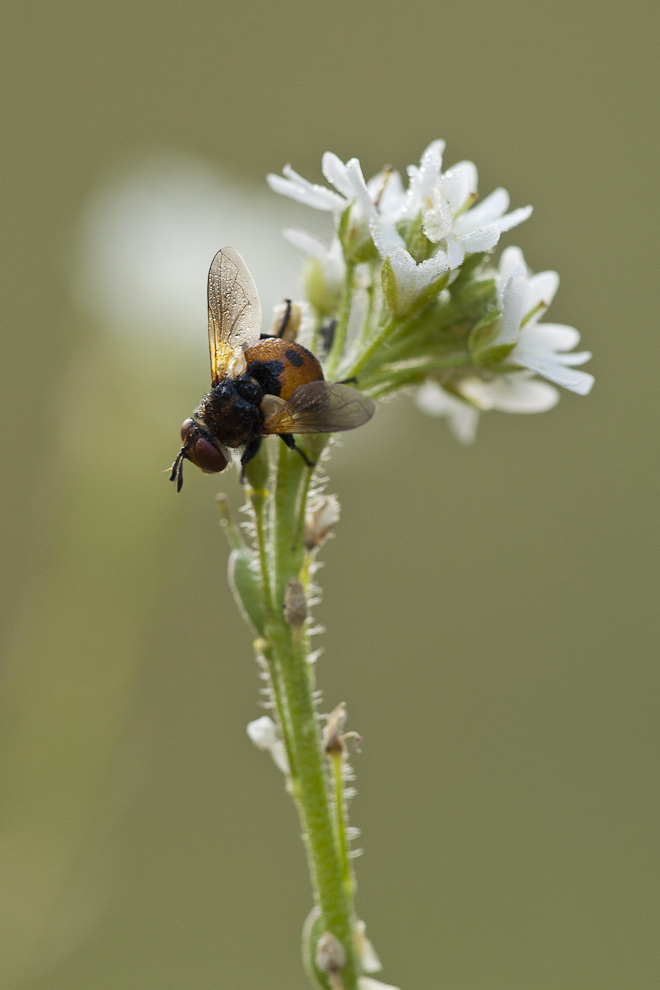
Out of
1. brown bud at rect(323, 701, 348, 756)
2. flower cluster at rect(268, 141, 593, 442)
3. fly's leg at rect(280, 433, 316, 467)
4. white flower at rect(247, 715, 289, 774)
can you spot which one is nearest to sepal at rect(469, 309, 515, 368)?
flower cluster at rect(268, 141, 593, 442)

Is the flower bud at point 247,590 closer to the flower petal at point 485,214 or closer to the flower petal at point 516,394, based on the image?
the flower petal at point 516,394

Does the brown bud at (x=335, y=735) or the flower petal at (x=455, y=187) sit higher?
the flower petal at (x=455, y=187)

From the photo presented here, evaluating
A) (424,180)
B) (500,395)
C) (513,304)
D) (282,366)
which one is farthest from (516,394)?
(282,366)

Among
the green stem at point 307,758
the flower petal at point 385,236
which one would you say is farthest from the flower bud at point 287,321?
the green stem at point 307,758

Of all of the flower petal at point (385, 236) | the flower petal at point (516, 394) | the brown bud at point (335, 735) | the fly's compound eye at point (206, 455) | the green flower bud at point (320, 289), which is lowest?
the brown bud at point (335, 735)

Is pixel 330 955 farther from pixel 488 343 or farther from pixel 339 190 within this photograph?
pixel 339 190
